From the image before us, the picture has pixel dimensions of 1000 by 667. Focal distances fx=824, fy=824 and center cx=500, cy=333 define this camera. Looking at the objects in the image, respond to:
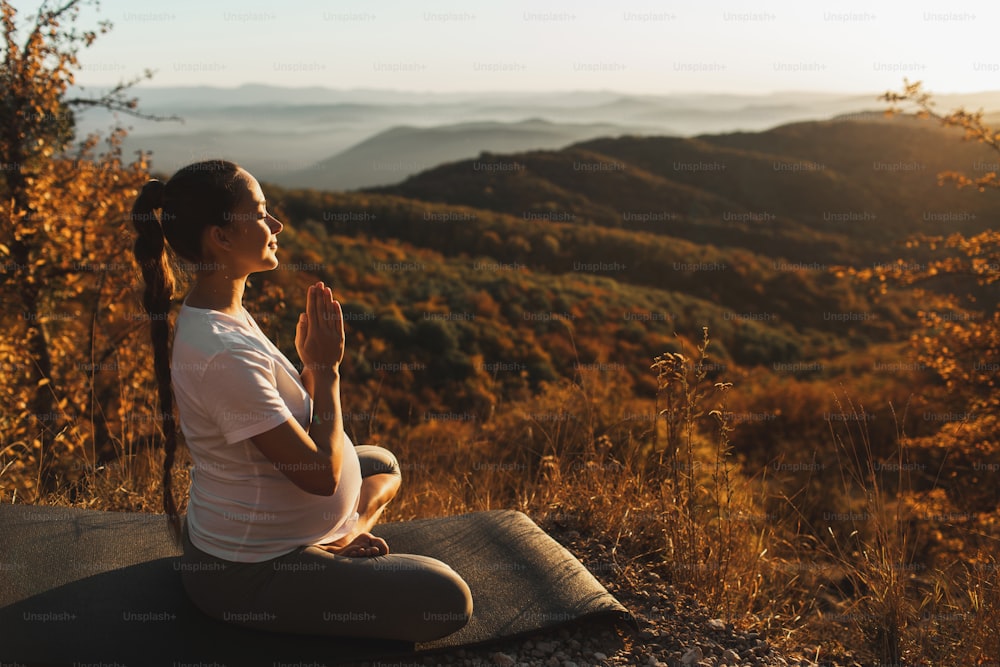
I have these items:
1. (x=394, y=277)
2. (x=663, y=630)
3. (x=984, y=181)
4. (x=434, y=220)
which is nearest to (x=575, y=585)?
(x=663, y=630)

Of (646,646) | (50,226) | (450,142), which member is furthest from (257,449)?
(450,142)

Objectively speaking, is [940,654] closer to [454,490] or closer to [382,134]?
[454,490]

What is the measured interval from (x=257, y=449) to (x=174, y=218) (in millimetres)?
729

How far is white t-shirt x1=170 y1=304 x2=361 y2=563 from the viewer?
2242 millimetres

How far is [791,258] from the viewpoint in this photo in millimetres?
38750

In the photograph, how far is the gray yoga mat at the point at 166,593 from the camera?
2572mm

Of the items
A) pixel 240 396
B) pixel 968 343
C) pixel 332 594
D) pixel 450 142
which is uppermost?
pixel 450 142

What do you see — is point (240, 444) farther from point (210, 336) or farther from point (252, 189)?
point (252, 189)

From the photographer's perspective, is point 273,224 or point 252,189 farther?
point 273,224

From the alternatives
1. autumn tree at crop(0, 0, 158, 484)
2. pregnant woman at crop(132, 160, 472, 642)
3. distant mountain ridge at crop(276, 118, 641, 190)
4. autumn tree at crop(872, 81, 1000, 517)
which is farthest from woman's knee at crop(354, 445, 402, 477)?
distant mountain ridge at crop(276, 118, 641, 190)

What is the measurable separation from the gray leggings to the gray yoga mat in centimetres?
8

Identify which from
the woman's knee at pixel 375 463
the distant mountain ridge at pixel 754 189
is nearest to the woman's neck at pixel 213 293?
the woman's knee at pixel 375 463

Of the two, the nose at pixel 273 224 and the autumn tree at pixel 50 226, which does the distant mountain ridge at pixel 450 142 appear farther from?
the nose at pixel 273 224

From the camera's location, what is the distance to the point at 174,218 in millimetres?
2445
